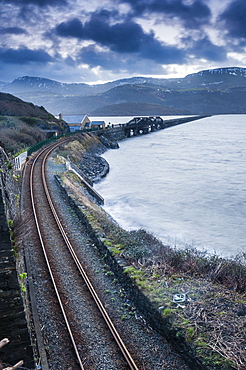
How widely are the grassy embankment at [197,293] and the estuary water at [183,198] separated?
5.68 m

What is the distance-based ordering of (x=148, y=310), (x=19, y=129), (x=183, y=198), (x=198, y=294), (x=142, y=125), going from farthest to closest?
(x=142, y=125) < (x=19, y=129) < (x=183, y=198) < (x=198, y=294) < (x=148, y=310)

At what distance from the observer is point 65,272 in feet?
39.1

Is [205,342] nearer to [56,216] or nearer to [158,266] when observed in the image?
[158,266]

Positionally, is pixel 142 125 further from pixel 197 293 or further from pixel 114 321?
pixel 114 321

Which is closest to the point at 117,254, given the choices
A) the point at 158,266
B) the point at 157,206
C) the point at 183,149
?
the point at 158,266

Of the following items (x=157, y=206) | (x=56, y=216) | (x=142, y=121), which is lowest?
(x=157, y=206)

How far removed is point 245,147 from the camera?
6369 cm

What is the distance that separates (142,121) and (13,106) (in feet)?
144

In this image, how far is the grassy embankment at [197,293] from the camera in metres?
7.60

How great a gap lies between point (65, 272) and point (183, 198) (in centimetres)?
1935

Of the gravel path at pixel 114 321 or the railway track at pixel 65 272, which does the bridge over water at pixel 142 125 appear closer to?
the railway track at pixel 65 272

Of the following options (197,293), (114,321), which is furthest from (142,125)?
(114,321)

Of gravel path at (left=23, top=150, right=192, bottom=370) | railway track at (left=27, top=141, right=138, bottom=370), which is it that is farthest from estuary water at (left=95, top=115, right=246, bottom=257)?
gravel path at (left=23, top=150, right=192, bottom=370)

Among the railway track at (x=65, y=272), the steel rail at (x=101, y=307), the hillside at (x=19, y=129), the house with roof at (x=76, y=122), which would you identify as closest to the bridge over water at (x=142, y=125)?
the house with roof at (x=76, y=122)
